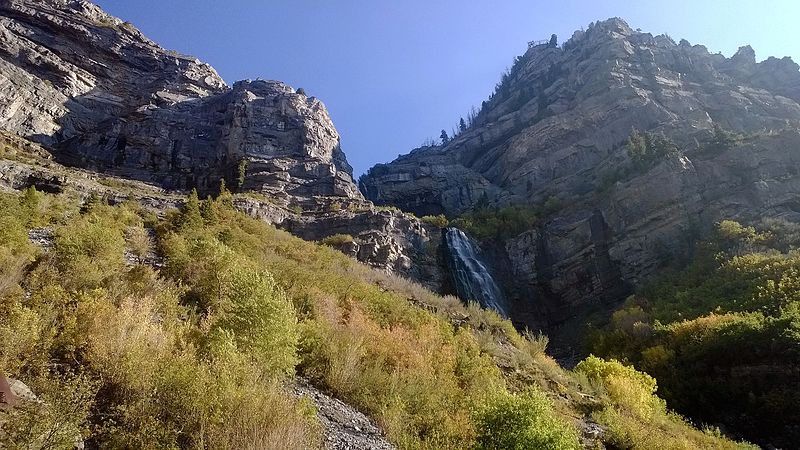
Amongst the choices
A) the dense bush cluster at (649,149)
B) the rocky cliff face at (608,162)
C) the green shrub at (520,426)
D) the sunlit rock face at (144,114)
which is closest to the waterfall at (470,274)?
the rocky cliff face at (608,162)

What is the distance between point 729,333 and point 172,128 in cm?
4748

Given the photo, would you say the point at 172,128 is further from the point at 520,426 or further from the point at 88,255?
the point at 520,426

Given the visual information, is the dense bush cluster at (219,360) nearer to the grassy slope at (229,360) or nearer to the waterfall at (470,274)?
the grassy slope at (229,360)

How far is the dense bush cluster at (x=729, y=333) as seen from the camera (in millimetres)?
19812

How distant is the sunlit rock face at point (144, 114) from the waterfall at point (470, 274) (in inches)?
431

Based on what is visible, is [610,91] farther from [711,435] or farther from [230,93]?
[711,435]

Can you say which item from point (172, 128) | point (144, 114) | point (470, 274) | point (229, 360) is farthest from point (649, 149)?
point (144, 114)

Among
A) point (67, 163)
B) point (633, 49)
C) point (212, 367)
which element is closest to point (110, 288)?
point (212, 367)

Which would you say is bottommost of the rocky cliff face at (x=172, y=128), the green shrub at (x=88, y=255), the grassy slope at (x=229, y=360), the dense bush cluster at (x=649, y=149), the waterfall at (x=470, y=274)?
the grassy slope at (x=229, y=360)

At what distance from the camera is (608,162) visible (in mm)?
50750

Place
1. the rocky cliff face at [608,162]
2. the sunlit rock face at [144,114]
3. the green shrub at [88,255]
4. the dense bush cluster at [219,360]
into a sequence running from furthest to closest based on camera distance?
the sunlit rock face at [144,114] → the rocky cliff face at [608,162] → the green shrub at [88,255] → the dense bush cluster at [219,360]

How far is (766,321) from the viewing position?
72.4 feet

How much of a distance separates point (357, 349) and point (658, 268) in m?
35.1

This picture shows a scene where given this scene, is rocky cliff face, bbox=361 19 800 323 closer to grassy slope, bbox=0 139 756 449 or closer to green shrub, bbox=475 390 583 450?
grassy slope, bbox=0 139 756 449
